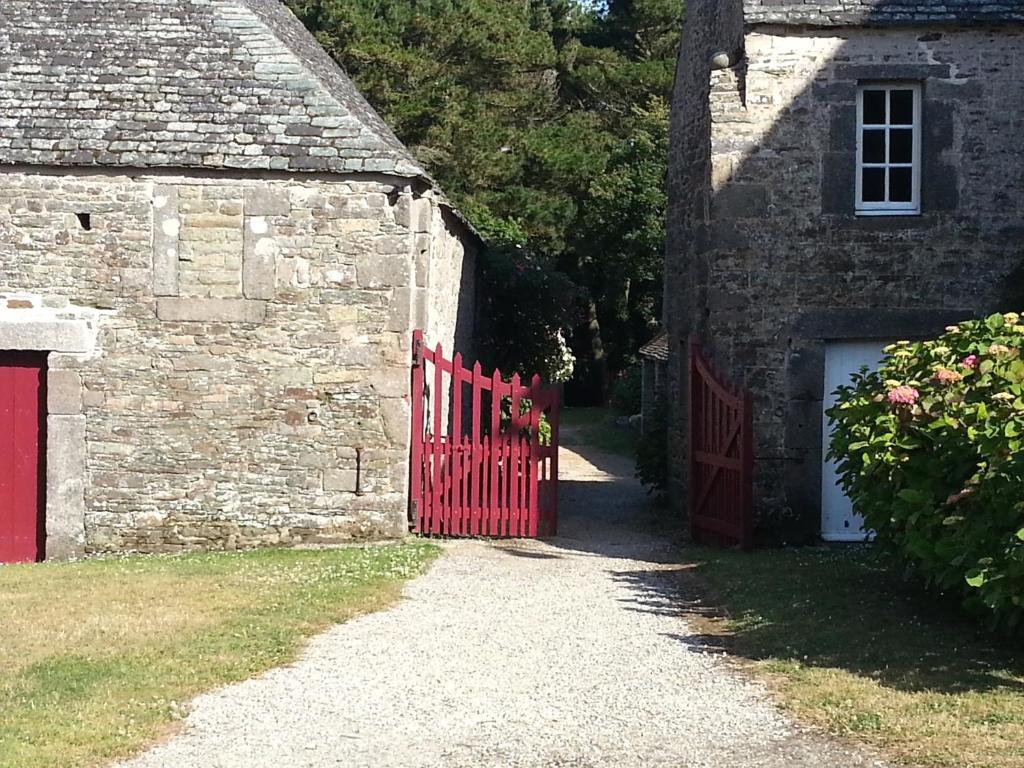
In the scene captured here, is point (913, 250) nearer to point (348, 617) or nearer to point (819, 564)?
point (819, 564)

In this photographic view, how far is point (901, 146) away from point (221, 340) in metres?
6.67

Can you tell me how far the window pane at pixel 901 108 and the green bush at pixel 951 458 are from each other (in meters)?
4.27

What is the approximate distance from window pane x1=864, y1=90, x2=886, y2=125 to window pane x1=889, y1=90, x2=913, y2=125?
7cm

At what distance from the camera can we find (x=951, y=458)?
25.9 ft

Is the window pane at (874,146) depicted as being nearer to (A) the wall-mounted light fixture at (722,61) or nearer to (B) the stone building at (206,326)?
(A) the wall-mounted light fixture at (722,61)

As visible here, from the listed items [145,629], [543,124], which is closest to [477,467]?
[145,629]

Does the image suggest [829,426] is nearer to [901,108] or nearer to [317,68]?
[901,108]

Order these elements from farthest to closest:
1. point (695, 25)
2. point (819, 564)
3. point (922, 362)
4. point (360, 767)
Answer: point (695, 25), point (819, 564), point (922, 362), point (360, 767)

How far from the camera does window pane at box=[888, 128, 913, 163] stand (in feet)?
42.2

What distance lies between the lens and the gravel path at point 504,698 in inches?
230

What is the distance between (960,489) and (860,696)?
5.35ft

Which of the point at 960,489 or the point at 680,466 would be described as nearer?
the point at 960,489

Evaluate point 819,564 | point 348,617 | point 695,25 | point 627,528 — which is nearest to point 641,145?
point 695,25

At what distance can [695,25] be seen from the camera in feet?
50.0
